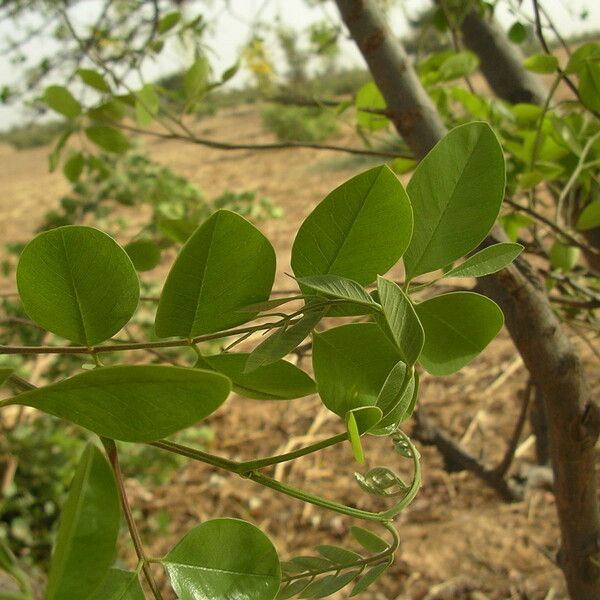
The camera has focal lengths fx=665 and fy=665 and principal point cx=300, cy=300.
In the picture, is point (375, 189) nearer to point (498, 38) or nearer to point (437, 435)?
point (498, 38)

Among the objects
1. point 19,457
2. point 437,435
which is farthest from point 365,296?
point 19,457

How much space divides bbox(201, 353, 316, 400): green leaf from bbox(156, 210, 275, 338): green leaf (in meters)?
0.02

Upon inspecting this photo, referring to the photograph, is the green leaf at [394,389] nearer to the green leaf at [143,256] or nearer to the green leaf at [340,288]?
the green leaf at [340,288]

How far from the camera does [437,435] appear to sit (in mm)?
1001

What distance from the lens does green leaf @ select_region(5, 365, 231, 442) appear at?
0.14 m

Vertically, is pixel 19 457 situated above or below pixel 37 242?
below

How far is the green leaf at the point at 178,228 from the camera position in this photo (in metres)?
0.41

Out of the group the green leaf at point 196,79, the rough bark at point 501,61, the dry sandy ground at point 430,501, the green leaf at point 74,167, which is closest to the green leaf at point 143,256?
the green leaf at point 196,79

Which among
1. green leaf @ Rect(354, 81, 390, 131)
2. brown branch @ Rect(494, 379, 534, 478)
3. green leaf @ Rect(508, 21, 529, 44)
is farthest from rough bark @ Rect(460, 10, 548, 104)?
brown branch @ Rect(494, 379, 534, 478)

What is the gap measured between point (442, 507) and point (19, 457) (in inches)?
35.7

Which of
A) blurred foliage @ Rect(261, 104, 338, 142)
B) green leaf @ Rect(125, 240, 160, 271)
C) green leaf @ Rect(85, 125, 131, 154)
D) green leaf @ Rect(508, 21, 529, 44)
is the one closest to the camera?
green leaf @ Rect(125, 240, 160, 271)

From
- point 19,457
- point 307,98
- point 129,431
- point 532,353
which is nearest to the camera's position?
point 129,431

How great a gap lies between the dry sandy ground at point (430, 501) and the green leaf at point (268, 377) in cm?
53

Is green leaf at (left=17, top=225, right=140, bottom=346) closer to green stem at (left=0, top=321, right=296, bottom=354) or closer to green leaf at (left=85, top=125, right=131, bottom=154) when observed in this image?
green stem at (left=0, top=321, right=296, bottom=354)
